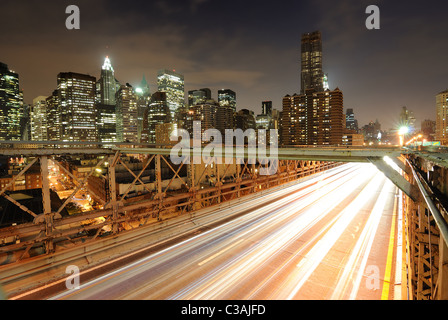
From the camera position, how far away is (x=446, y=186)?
11.6 ft

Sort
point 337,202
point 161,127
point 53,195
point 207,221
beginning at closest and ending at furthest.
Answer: point 207,221
point 337,202
point 53,195
point 161,127

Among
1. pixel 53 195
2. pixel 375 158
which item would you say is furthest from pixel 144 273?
pixel 53 195

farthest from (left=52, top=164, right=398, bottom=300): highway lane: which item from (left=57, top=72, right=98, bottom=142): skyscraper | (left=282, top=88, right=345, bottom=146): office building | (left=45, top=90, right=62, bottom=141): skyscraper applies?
(left=45, top=90, right=62, bottom=141): skyscraper

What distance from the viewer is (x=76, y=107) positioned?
179m

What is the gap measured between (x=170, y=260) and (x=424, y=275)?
6.71m

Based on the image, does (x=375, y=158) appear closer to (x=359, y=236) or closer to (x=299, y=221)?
(x=359, y=236)

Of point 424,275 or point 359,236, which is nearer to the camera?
point 424,275

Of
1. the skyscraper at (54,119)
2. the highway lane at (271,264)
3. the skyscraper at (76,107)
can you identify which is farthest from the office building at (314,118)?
the skyscraper at (54,119)

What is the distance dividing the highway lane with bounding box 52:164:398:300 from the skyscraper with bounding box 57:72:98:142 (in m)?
198

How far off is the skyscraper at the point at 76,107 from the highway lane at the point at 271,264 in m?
198

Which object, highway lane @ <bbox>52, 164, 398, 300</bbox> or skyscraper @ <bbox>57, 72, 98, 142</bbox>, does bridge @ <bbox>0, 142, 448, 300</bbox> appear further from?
skyscraper @ <bbox>57, 72, 98, 142</bbox>

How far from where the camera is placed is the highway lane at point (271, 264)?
5.99m

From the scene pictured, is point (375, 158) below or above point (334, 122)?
below

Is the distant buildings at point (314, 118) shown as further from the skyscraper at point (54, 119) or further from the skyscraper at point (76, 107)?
the skyscraper at point (54, 119)
